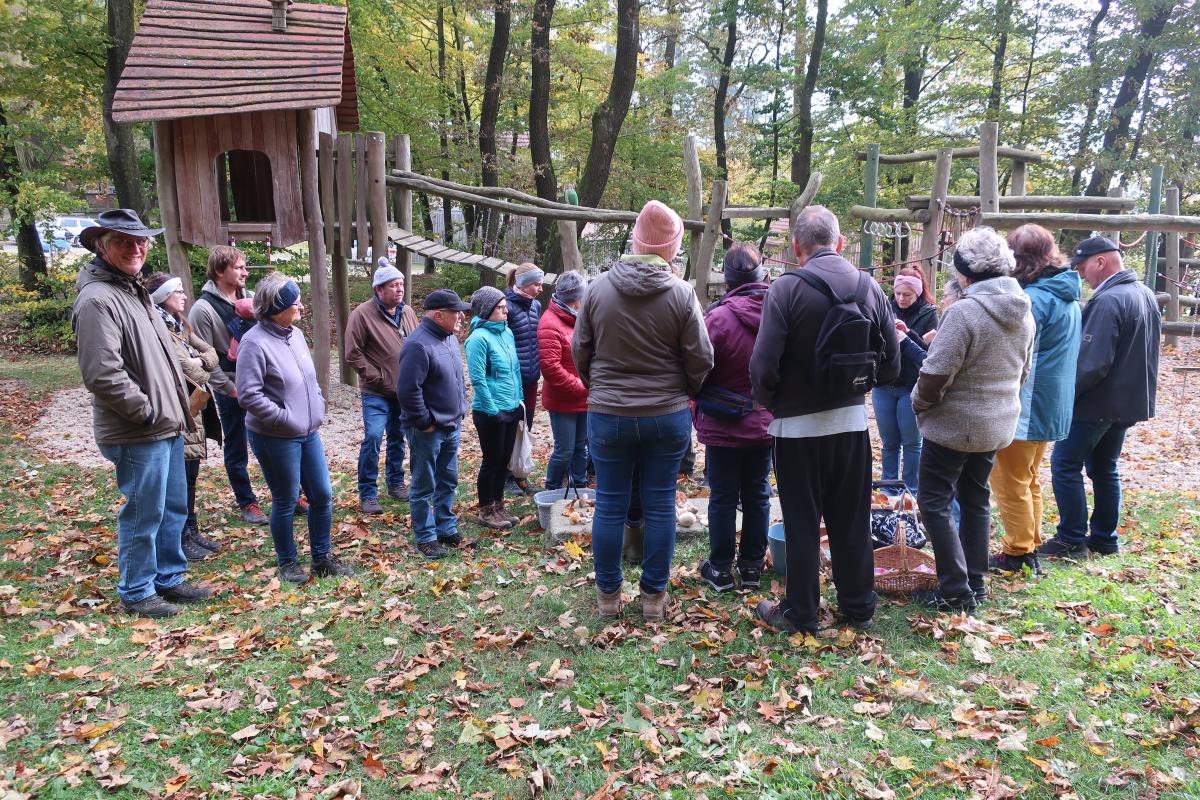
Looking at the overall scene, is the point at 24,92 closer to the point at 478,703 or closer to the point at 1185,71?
the point at 478,703

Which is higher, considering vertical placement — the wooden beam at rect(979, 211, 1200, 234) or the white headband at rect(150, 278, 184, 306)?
the wooden beam at rect(979, 211, 1200, 234)

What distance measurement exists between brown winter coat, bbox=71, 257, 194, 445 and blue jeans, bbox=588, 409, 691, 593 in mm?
2465

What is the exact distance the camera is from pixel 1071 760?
3.21 meters

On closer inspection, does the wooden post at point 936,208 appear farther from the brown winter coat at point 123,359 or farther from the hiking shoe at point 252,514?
the brown winter coat at point 123,359

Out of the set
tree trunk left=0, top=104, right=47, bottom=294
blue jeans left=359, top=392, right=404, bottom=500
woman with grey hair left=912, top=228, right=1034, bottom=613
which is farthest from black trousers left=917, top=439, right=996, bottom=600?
tree trunk left=0, top=104, right=47, bottom=294

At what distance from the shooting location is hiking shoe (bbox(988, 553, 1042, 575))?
4.90 m

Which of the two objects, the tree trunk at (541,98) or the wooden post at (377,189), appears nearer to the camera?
the wooden post at (377,189)

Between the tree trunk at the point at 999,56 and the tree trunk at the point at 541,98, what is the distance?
465 inches

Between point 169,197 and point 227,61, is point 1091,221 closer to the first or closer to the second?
point 227,61

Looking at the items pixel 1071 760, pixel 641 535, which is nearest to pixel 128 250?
pixel 641 535

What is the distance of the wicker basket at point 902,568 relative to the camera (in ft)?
15.0

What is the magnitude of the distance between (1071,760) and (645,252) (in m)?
2.97

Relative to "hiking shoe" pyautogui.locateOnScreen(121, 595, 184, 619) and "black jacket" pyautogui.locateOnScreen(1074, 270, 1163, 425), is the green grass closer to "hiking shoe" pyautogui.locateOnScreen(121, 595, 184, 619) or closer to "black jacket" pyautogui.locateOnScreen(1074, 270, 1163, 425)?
"hiking shoe" pyautogui.locateOnScreen(121, 595, 184, 619)

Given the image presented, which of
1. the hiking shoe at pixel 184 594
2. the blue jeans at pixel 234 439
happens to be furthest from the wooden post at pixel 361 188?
the hiking shoe at pixel 184 594
